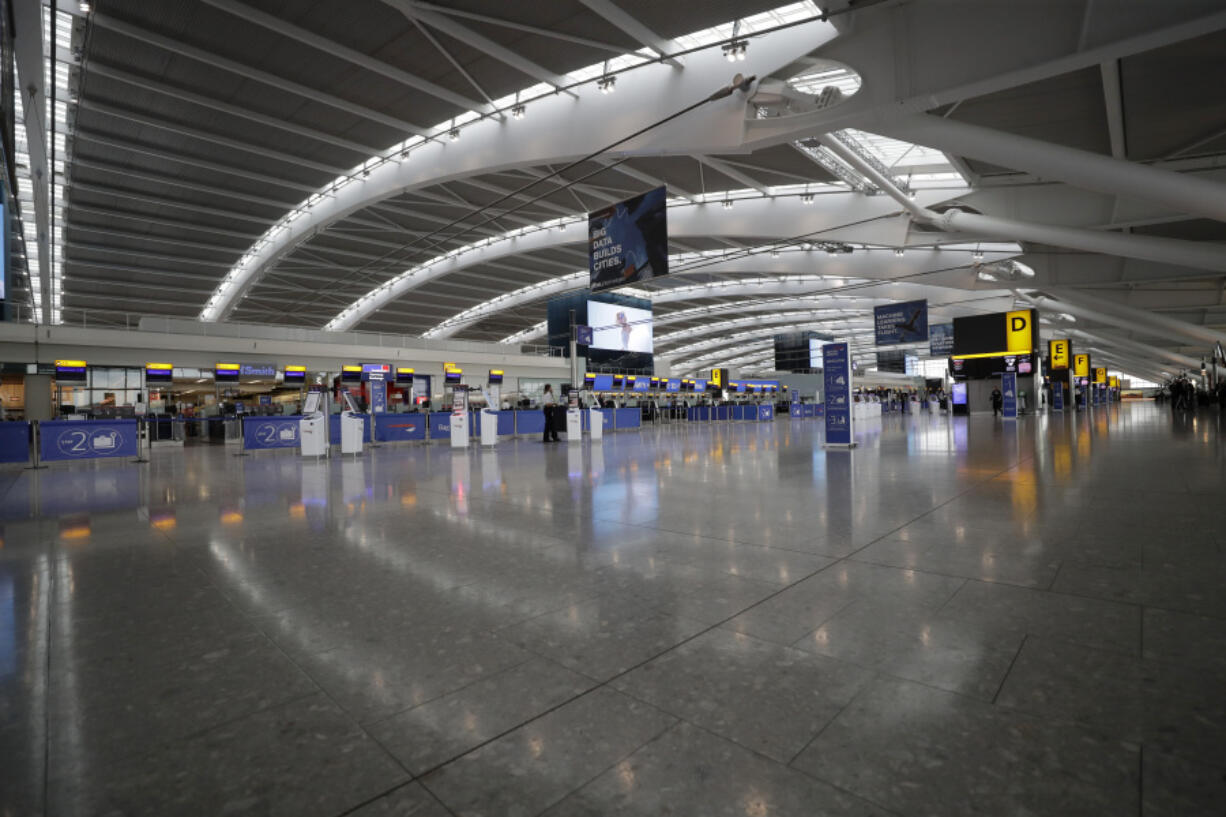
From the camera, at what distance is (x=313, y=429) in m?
12.5

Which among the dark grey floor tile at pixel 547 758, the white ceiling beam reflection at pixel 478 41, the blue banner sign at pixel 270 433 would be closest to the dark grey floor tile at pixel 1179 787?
the dark grey floor tile at pixel 547 758

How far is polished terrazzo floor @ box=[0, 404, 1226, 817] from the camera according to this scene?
146 cm

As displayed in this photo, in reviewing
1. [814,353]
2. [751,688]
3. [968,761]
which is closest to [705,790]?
[751,688]

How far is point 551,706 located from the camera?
73.7 inches

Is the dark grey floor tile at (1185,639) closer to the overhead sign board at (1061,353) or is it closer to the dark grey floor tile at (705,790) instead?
the dark grey floor tile at (705,790)

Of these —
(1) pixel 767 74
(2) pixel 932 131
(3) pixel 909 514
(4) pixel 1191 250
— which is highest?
(1) pixel 767 74

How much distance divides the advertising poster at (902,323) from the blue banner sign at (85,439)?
27.8 metres

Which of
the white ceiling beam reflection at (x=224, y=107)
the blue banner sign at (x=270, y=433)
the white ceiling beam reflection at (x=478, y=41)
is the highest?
the white ceiling beam reflection at (x=224, y=107)

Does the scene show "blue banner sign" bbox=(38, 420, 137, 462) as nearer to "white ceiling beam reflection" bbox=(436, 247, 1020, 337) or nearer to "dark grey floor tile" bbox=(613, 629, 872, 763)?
"dark grey floor tile" bbox=(613, 629, 872, 763)

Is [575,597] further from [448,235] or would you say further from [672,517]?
[448,235]

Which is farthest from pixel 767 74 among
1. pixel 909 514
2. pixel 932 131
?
pixel 909 514

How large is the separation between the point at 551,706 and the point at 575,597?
3.58ft

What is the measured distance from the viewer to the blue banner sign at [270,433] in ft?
50.3

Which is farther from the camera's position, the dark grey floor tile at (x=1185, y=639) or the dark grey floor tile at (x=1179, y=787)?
the dark grey floor tile at (x=1185, y=639)
